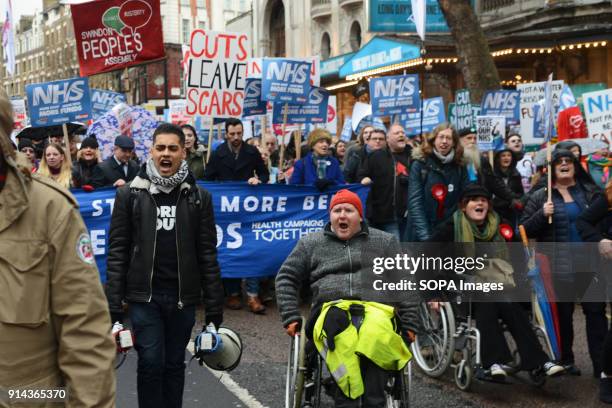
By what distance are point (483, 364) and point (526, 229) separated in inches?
56.2

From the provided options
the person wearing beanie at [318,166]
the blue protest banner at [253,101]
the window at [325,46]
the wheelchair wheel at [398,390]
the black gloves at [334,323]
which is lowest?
the wheelchair wheel at [398,390]

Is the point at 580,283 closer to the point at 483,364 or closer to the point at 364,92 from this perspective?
the point at 483,364

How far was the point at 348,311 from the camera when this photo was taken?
528 cm

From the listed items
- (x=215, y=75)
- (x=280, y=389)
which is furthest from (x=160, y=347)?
(x=215, y=75)

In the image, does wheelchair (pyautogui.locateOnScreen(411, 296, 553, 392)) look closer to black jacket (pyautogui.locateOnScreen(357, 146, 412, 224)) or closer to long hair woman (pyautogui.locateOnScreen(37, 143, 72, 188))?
black jacket (pyautogui.locateOnScreen(357, 146, 412, 224))

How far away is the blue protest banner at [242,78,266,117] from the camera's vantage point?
15.6m

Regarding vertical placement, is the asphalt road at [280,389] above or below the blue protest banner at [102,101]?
below

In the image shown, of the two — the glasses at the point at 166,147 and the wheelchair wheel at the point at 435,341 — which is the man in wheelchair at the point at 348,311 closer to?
the glasses at the point at 166,147

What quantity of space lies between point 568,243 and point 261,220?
158 inches

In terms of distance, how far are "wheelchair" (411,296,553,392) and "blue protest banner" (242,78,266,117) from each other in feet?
27.9

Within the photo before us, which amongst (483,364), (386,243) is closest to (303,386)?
(386,243)

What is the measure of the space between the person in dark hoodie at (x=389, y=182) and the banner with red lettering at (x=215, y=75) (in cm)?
294

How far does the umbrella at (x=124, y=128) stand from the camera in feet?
43.3

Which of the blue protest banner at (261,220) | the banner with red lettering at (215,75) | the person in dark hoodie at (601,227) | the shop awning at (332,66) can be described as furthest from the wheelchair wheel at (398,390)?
the shop awning at (332,66)
